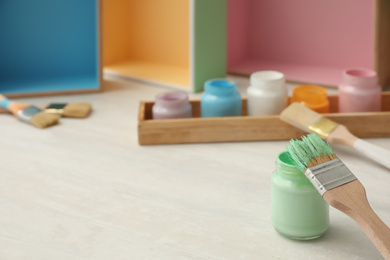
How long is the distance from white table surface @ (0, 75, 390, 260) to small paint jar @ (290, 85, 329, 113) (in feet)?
0.36

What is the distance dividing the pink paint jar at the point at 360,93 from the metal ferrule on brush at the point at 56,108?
24.5 inches

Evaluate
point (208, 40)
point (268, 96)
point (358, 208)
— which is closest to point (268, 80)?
point (268, 96)

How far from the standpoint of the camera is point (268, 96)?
1.13 meters

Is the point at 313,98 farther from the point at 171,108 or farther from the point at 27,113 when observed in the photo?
the point at 27,113

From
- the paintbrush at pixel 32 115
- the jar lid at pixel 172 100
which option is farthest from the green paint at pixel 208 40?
the paintbrush at pixel 32 115

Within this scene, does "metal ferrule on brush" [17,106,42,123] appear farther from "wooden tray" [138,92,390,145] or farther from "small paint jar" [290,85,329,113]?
"small paint jar" [290,85,329,113]

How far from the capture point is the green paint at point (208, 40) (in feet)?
4.70

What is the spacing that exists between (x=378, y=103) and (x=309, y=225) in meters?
0.51

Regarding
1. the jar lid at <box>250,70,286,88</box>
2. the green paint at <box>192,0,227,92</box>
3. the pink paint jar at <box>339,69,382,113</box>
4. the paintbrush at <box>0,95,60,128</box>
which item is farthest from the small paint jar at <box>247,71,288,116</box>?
the paintbrush at <box>0,95,60,128</box>

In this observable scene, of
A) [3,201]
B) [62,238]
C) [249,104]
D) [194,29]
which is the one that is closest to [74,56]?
[194,29]

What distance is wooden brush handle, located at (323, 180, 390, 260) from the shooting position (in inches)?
25.1

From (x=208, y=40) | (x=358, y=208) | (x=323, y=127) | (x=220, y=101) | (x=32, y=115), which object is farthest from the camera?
(x=208, y=40)

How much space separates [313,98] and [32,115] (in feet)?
1.99

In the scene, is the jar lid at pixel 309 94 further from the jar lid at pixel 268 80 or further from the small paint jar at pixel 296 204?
the small paint jar at pixel 296 204
